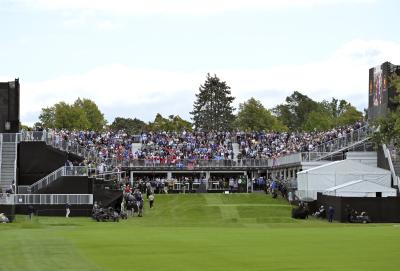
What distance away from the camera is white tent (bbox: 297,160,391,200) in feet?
215

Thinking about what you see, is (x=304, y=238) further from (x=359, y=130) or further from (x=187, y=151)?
(x=187, y=151)

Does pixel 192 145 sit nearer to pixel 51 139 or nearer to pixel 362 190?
pixel 51 139

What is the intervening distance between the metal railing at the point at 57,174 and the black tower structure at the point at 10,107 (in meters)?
7.83

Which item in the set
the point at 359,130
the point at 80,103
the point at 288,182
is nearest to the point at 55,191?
the point at 288,182

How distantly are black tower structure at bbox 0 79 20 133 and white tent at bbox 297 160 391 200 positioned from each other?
24.1 meters

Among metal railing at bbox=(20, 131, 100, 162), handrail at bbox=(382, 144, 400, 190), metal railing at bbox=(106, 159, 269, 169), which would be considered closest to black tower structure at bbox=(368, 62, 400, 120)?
handrail at bbox=(382, 144, 400, 190)

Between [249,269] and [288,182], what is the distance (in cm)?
5199

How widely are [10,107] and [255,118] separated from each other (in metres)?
116

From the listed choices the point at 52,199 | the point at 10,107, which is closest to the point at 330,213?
the point at 52,199

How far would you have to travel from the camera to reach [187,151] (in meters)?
92.9

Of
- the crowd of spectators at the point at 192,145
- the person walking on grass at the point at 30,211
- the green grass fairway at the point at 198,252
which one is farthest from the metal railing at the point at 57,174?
the green grass fairway at the point at 198,252

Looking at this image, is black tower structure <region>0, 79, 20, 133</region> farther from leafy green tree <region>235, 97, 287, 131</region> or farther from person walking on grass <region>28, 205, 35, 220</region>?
leafy green tree <region>235, 97, 287, 131</region>

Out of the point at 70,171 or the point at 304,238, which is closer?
the point at 304,238

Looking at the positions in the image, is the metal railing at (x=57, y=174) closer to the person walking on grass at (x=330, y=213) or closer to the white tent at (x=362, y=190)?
the person walking on grass at (x=330, y=213)
